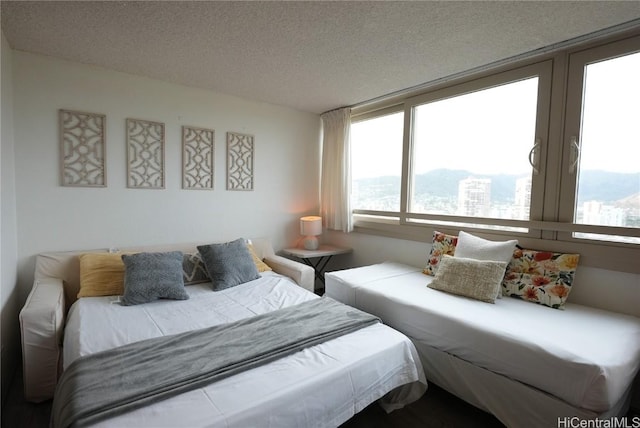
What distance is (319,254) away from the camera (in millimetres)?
3484

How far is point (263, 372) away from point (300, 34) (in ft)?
6.61

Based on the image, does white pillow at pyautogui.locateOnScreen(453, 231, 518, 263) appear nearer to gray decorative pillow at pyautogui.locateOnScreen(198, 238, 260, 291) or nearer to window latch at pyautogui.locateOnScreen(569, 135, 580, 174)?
window latch at pyautogui.locateOnScreen(569, 135, 580, 174)

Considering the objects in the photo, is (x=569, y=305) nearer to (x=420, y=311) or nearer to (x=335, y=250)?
(x=420, y=311)

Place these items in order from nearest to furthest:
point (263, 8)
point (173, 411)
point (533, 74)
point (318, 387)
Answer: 1. point (173, 411)
2. point (318, 387)
3. point (263, 8)
4. point (533, 74)

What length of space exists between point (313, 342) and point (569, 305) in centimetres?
180

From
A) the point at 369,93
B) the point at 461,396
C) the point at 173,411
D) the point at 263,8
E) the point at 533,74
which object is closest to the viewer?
the point at 173,411

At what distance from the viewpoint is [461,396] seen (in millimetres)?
1833

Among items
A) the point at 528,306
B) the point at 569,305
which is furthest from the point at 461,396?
the point at 569,305

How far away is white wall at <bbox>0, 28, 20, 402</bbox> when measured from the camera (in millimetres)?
1858

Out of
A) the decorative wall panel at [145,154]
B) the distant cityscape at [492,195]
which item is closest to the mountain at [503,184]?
the distant cityscape at [492,195]

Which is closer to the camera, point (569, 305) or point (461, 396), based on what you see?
point (461, 396)

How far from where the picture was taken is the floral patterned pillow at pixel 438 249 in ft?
8.68

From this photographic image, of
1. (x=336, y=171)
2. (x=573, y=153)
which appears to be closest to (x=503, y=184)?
(x=573, y=153)

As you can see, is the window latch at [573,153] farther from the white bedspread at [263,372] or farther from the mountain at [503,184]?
the white bedspread at [263,372]
